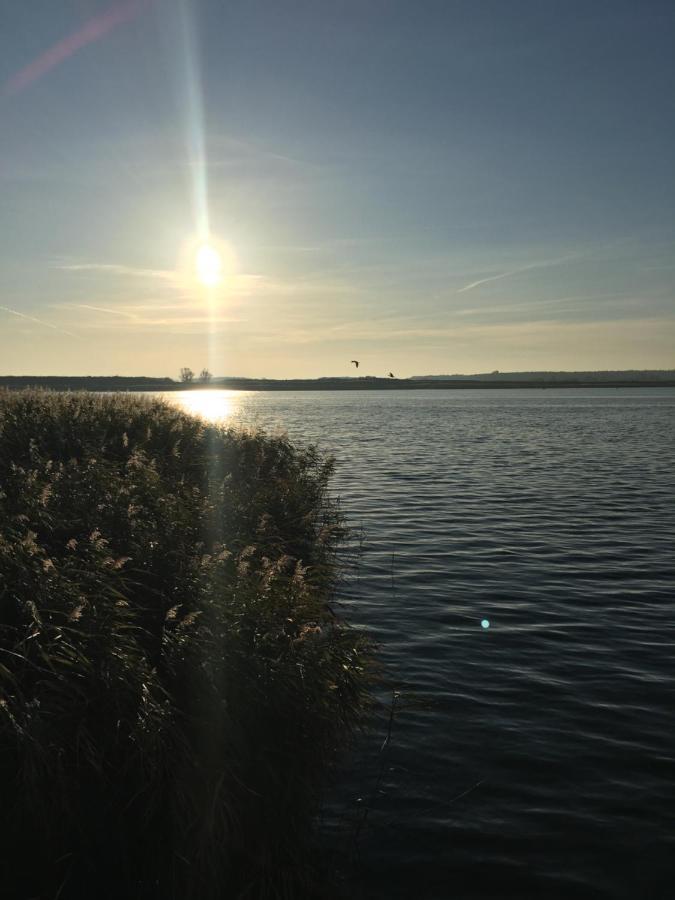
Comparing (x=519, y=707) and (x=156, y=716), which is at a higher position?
(x=156, y=716)

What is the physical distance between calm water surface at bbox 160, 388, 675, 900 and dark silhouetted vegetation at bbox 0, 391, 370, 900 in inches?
44.1

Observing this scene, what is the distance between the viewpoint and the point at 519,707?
977 centimetres

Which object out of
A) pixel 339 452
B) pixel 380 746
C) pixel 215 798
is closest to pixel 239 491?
pixel 380 746

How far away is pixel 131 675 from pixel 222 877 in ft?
6.07

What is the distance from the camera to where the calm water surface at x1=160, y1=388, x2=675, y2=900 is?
679 cm

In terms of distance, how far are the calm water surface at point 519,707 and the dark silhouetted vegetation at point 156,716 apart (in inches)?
44.1

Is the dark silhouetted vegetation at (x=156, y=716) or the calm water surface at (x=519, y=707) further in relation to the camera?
the calm water surface at (x=519, y=707)

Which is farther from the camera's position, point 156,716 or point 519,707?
point 519,707

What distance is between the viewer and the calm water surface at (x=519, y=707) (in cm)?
679

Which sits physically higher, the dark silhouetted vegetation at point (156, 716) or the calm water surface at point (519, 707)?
the dark silhouetted vegetation at point (156, 716)

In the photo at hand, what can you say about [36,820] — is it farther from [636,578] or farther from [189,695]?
[636,578]

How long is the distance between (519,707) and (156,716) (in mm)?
5568

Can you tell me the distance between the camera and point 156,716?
6.21m

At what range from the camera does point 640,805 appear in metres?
7.52
